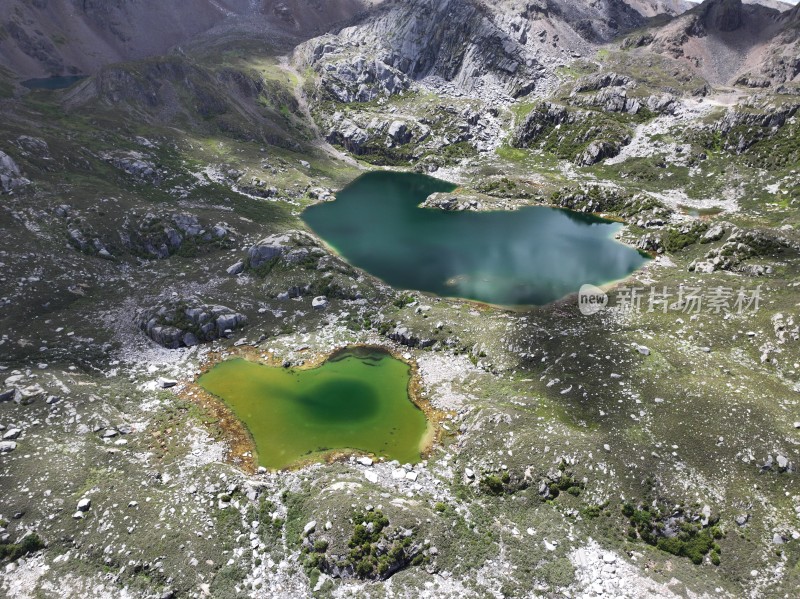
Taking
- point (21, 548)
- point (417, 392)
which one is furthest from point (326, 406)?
point (21, 548)

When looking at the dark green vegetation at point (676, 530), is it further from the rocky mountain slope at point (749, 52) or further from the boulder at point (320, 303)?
the rocky mountain slope at point (749, 52)

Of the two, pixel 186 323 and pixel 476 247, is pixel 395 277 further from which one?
pixel 186 323

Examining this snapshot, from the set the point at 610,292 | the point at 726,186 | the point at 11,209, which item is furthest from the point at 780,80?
the point at 11,209

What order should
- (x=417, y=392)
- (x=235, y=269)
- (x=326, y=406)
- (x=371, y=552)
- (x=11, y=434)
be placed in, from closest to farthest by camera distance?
(x=371, y=552)
(x=11, y=434)
(x=326, y=406)
(x=417, y=392)
(x=235, y=269)

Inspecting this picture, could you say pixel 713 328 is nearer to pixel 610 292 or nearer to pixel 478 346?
pixel 610 292

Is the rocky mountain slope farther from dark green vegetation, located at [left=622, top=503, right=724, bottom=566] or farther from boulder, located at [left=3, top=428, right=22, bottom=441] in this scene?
boulder, located at [left=3, top=428, right=22, bottom=441]
